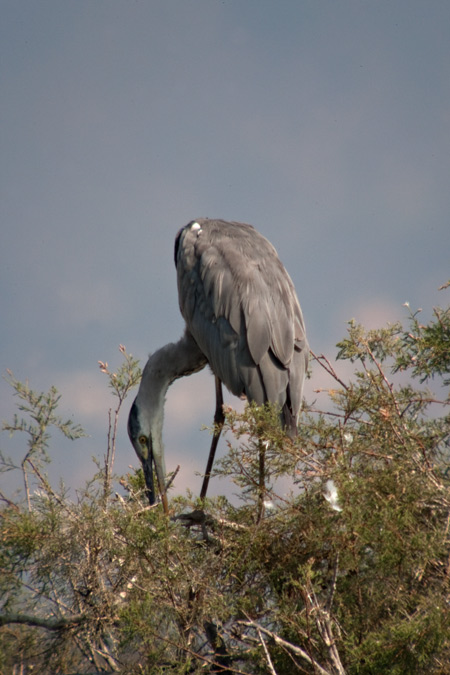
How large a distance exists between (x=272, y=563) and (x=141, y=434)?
6.91 ft

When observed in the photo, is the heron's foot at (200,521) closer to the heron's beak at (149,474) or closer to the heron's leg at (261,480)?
the heron's leg at (261,480)

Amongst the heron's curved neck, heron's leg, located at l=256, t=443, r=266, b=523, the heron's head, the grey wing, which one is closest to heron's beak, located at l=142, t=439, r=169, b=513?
the heron's head

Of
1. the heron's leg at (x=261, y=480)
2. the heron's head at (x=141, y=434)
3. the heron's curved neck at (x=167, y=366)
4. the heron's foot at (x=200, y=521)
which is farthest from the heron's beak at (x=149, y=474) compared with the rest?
the heron's leg at (x=261, y=480)

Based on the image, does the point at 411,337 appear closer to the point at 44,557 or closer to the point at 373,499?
the point at 373,499

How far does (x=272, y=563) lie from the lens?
8.79 feet

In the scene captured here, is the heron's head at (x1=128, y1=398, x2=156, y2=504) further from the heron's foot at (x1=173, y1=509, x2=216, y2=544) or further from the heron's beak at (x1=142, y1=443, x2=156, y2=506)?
the heron's foot at (x1=173, y1=509, x2=216, y2=544)

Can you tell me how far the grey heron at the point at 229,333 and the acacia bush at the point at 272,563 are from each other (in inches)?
27.6

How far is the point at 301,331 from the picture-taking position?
4.12 metres

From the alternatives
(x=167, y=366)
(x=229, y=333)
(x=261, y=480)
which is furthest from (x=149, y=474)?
(x=261, y=480)

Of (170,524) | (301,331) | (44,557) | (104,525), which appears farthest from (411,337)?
(44,557)

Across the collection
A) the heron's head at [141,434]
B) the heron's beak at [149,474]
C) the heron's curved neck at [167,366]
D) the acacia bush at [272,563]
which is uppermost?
the heron's curved neck at [167,366]

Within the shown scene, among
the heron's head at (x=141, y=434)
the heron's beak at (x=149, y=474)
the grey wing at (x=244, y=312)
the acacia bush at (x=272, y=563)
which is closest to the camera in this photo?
the acacia bush at (x=272, y=563)

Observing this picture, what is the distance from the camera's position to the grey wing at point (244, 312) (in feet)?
12.1

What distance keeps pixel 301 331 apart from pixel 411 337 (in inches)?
34.7
